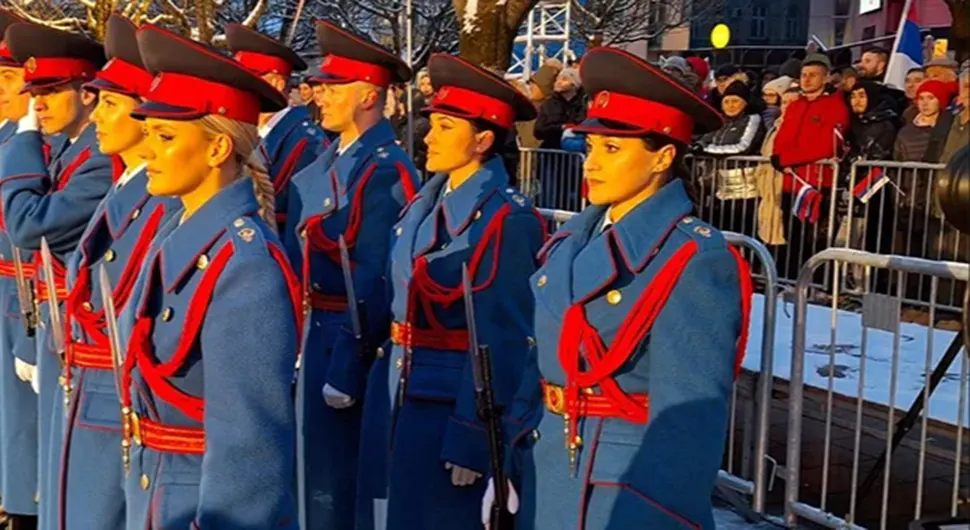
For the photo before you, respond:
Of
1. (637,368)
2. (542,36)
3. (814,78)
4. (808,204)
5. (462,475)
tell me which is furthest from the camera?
(542,36)

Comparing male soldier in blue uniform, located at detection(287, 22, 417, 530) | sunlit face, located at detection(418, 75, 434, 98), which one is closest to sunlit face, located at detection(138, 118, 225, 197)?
male soldier in blue uniform, located at detection(287, 22, 417, 530)

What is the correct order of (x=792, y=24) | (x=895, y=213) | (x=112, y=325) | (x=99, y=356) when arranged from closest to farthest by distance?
(x=112, y=325), (x=99, y=356), (x=895, y=213), (x=792, y=24)

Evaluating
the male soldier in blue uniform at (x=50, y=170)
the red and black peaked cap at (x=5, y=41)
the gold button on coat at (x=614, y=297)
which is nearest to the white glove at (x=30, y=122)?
the male soldier in blue uniform at (x=50, y=170)

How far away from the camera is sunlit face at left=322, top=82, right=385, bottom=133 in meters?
5.68

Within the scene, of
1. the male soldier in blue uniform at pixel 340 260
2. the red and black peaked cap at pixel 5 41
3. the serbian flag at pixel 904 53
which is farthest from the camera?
the serbian flag at pixel 904 53

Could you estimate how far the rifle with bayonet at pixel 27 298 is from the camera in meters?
5.27

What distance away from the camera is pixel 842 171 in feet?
32.6

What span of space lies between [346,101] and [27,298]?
5.27 feet

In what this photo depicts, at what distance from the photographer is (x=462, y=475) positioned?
14.7ft

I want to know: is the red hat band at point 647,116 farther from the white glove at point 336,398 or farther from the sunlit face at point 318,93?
the sunlit face at point 318,93

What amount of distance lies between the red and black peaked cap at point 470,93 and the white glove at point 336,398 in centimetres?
120

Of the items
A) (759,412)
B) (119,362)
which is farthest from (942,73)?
(119,362)

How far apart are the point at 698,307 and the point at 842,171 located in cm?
716

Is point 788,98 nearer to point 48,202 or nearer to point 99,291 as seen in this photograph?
point 48,202
